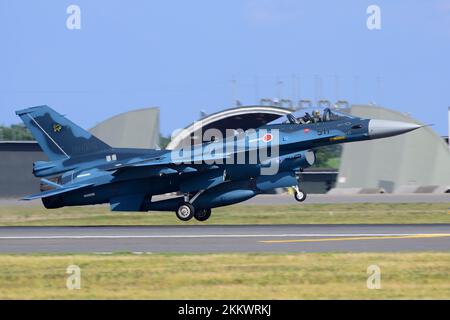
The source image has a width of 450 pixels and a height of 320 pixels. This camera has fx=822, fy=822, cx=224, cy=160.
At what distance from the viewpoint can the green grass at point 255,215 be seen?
27.0 metres

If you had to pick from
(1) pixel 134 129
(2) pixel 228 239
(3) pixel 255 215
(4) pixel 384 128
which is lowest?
(3) pixel 255 215

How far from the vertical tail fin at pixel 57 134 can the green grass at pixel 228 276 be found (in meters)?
9.44

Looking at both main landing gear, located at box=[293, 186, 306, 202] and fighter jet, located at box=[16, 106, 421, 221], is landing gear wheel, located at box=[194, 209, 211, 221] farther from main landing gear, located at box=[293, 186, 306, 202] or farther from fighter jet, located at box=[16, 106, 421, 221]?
main landing gear, located at box=[293, 186, 306, 202]

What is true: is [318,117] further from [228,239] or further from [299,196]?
[228,239]

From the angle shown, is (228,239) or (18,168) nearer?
(228,239)

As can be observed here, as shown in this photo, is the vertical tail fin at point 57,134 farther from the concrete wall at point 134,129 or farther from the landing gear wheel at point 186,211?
the concrete wall at point 134,129

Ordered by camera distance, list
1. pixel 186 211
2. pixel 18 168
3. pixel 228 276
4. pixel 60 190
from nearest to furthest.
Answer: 1. pixel 228 276
2. pixel 60 190
3. pixel 186 211
4. pixel 18 168

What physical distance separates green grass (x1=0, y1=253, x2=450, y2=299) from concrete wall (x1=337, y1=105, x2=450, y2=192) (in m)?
44.3

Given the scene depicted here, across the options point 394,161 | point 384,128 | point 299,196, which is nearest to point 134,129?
point 394,161

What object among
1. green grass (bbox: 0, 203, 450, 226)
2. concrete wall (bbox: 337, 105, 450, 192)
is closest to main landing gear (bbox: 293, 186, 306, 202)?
green grass (bbox: 0, 203, 450, 226)

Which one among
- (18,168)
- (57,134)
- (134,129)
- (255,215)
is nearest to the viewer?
(57,134)

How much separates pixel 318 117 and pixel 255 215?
6.06 metres

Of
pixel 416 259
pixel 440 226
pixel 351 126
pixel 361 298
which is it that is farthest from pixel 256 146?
pixel 361 298

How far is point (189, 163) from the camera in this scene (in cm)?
2466
